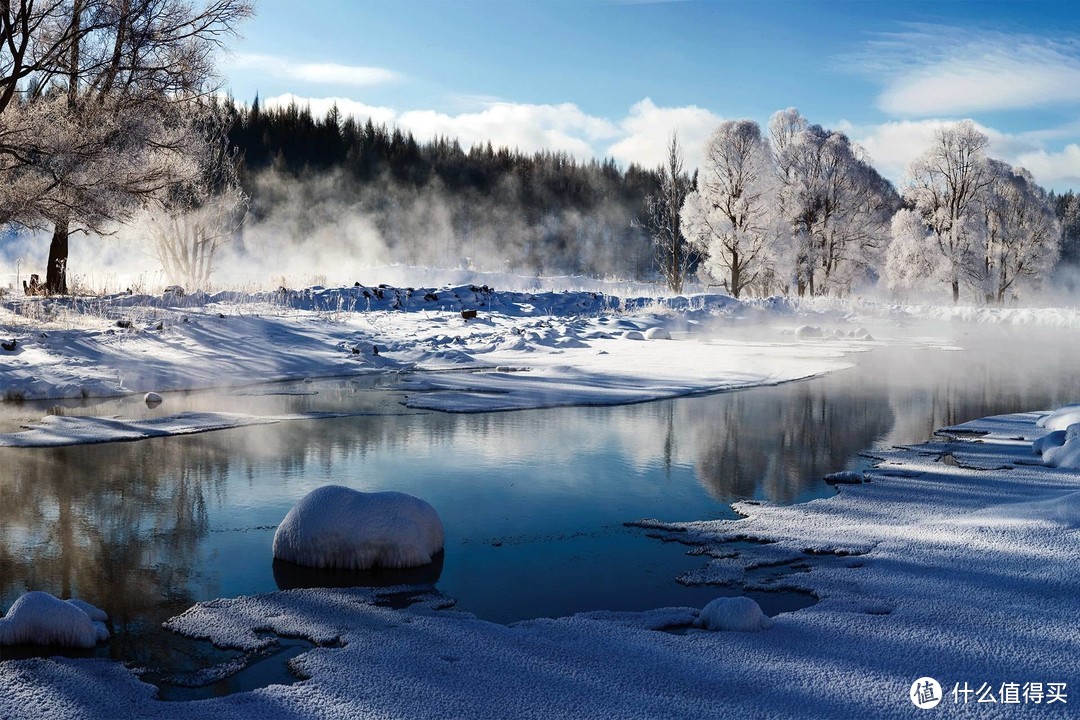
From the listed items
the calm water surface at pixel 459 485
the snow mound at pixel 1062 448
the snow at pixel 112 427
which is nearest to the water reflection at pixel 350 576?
the calm water surface at pixel 459 485

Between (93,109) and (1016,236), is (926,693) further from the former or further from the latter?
(1016,236)

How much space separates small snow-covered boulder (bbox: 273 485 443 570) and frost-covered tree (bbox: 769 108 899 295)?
3234 cm

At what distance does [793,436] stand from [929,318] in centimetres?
2813

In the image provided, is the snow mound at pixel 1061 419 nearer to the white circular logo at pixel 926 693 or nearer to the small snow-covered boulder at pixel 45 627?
the white circular logo at pixel 926 693

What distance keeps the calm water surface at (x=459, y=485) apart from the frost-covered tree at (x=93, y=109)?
564 cm

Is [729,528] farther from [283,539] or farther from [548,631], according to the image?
[283,539]

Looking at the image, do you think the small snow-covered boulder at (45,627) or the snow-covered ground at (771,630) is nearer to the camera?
the snow-covered ground at (771,630)

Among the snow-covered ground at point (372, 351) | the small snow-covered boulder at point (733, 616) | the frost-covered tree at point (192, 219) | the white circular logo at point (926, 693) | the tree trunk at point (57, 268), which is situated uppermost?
the frost-covered tree at point (192, 219)

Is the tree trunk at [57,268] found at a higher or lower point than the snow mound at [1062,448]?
higher

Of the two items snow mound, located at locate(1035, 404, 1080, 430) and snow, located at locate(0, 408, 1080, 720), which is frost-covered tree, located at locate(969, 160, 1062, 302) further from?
snow, located at locate(0, 408, 1080, 720)

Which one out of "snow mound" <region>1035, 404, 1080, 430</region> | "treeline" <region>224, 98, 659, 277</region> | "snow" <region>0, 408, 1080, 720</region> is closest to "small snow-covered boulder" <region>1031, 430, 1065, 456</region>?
"snow mound" <region>1035, 404, 1080, 430</region>

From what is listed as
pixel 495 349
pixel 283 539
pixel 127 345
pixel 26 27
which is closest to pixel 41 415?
pixel 127 345

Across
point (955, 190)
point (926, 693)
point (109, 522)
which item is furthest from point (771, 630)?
point (955, 190)

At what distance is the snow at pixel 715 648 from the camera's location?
323 centimetres
